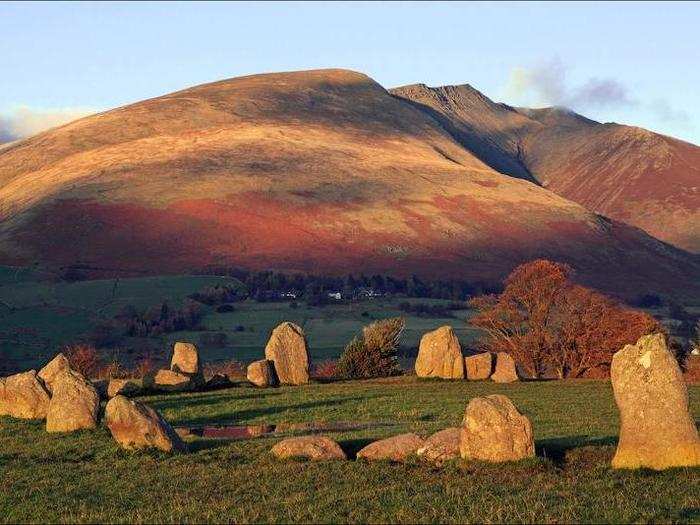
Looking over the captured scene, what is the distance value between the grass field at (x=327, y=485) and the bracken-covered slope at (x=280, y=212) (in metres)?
108

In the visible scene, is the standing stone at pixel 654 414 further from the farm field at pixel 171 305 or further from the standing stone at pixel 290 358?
the farm field at pixel 171 305

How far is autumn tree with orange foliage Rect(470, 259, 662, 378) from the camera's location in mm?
54219

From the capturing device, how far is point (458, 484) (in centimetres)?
1819

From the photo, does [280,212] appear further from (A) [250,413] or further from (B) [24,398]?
(B) [24,398]

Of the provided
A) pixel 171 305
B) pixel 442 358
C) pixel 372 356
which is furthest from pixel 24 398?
pixel 171 305

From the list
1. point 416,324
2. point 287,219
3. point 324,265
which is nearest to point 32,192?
point 287,219

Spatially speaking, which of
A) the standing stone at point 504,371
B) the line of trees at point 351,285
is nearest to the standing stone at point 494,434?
the standing stone at point 504,371

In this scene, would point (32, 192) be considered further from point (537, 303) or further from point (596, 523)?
point (596, 523)

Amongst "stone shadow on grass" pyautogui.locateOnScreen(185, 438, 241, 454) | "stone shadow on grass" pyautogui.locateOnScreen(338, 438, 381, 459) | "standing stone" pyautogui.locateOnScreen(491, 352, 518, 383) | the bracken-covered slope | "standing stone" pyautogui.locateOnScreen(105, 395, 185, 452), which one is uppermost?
the bracken-covered slope

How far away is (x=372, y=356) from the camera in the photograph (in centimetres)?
5166

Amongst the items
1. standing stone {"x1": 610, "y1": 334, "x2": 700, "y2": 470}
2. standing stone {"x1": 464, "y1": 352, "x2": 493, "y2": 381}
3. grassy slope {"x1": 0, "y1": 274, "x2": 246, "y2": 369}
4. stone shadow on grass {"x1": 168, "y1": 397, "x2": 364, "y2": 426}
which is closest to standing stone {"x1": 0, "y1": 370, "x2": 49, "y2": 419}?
stone shadow on grass {"x1": 168, "y1": 397, "x2": 364, "y2": 426}

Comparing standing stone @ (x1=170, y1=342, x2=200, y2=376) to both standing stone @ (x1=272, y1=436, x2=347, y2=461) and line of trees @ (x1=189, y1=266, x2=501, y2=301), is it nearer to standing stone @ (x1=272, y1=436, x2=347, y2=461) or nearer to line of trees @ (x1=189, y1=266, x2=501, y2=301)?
standing stone @ (x1=272, y1=436, x2=347, y2=461)

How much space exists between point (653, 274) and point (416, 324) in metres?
76.5

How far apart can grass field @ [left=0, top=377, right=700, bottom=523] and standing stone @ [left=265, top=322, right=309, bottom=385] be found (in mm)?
17445
